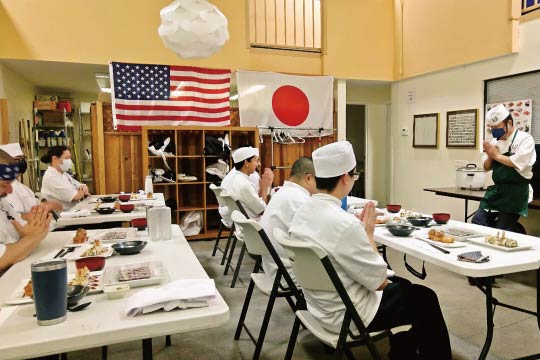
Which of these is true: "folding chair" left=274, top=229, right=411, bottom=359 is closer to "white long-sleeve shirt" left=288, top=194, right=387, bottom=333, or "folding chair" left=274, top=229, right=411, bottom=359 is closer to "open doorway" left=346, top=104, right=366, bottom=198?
"white long-sleeve shirt" left=288, top=194, right=387, bottom=333

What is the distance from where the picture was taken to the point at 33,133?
693 cm

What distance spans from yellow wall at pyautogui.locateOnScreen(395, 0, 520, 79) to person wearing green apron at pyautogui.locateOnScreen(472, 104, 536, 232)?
2.14 metres

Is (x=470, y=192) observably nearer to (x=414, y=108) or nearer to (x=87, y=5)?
(x=414, y=108)

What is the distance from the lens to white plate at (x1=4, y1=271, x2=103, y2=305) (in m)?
1.30

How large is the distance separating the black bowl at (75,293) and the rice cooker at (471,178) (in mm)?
4793

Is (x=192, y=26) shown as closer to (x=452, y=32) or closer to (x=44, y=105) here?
(x=452, y=32)

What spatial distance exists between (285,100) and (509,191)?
11.9 ft

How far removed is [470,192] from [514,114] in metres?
1.22

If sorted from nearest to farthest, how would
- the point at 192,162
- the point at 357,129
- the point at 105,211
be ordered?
1. the point at 105,211
2. the point at 192,162
3. the point at 357,129

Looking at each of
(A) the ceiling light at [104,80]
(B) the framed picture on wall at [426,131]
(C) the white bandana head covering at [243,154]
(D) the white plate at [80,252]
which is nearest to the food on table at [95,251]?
(D) the white plate at [80,252]

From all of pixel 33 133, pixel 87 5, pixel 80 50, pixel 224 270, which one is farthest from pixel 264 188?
pixel 33 133

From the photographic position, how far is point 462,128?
580cm

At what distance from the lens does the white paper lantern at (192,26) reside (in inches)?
101

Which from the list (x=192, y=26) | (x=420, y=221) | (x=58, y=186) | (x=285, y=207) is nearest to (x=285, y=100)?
(x=58, y=186)
